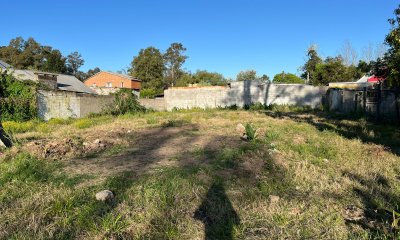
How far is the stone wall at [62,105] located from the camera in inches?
679

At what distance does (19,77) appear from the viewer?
17.9 m

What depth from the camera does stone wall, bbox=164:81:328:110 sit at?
23734mm

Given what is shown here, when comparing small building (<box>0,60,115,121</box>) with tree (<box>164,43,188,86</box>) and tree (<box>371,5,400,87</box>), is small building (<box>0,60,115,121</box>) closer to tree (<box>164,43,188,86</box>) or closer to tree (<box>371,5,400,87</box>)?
tree (<box>371,5,400,87</box>)

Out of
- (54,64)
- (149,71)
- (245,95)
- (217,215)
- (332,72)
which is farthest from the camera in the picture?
(149,71)

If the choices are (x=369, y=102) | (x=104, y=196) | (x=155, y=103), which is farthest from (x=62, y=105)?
(x=104, y=196)

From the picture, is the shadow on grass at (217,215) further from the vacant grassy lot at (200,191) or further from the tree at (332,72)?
the tree at (332,72)

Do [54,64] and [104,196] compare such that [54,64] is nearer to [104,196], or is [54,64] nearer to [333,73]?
[333,73]

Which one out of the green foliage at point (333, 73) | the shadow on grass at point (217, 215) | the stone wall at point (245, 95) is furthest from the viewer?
the green foliage at point (333, 73)

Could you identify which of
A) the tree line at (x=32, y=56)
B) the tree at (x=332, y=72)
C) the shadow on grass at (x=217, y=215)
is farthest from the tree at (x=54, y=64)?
the shadow on grass at (x=217, y=215)

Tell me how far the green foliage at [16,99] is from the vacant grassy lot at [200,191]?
1052 cm

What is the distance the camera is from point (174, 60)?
58750 mm

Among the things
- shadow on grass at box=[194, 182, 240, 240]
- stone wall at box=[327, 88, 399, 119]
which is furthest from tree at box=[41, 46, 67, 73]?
shadow on grass at box=[194, 182, 240, 240]

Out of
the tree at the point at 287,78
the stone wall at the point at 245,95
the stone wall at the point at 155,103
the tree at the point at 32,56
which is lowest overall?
the stone wall at the point at 155,103

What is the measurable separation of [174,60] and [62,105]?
42.0 m
